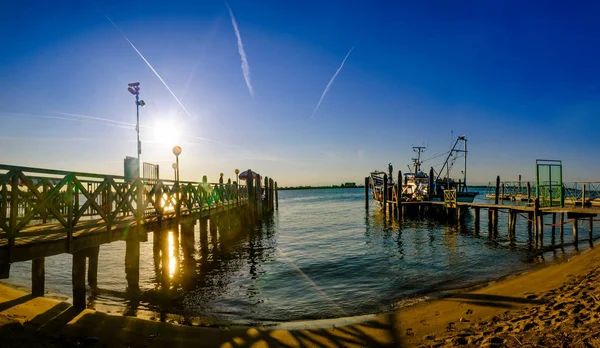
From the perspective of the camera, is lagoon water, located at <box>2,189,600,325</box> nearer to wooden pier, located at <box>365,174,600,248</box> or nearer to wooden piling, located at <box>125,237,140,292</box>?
wooden piling, located at <box>125,237,140,292</box>

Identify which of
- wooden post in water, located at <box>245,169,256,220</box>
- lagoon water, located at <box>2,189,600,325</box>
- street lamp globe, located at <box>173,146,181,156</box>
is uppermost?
street lamp globe, located at <box>173,146,181,156</box>

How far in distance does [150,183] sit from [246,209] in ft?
68.1

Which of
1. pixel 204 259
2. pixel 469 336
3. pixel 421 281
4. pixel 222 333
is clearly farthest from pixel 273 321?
pixel 204 259

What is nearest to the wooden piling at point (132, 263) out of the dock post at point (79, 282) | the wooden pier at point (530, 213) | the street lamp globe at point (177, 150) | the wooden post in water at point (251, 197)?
the dock post at point (79, 282)

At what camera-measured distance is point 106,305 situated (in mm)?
9617

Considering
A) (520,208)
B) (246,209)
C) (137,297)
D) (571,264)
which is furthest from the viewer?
(246,209)

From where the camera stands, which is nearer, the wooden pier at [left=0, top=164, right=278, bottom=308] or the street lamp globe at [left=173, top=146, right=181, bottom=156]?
the wooden pier at [left=0, top=164, right=278, bottom=308]

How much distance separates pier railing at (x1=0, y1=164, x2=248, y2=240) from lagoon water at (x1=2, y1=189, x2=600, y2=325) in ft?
7.65

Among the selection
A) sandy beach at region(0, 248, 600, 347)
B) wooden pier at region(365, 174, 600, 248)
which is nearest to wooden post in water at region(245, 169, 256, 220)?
wooden pier at region(365, 174, 600, 248)

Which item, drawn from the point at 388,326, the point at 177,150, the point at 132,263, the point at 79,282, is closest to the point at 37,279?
the point at 79,282

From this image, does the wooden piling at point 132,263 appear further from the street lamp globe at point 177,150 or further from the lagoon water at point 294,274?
the street lamp globe at point 177,150

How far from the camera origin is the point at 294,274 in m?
13.6

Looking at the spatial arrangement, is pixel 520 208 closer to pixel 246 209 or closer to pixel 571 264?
pixel 571 264

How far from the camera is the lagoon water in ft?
31.3
